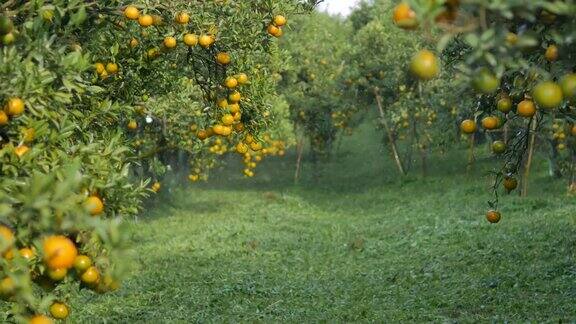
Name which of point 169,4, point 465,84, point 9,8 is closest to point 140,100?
point 169,4

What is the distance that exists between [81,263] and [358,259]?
9935 millimetres

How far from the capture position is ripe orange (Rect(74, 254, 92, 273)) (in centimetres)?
359

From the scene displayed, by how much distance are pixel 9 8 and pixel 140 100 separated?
91.4 inches

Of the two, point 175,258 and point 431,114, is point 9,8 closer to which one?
point 175,258

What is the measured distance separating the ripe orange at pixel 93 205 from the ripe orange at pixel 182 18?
7.10 feet

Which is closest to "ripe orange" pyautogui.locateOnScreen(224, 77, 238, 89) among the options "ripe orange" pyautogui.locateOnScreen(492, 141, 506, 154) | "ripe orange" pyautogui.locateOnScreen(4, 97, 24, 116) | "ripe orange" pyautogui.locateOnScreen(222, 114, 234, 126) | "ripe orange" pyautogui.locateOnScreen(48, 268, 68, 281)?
"ripe orange" pyautogui.locateOnScreen(222, 114, 234, 126)

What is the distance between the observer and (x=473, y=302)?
350 inches

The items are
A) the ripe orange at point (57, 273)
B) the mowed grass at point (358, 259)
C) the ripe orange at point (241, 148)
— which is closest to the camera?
the ripe orange at point (57, 273)

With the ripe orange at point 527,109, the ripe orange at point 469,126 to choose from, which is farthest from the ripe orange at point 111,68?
the ripe orange at point 527,109

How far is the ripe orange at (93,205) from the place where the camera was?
3.27m

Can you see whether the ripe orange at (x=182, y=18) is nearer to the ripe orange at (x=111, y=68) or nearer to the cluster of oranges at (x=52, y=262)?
the ripe orange at (x=111, y=68)

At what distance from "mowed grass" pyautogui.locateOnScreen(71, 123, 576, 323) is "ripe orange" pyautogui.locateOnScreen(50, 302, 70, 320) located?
0.56 meters

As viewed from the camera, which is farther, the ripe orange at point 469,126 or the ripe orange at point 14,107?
the ripe orange at point 469,126

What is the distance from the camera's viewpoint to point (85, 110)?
514cm
